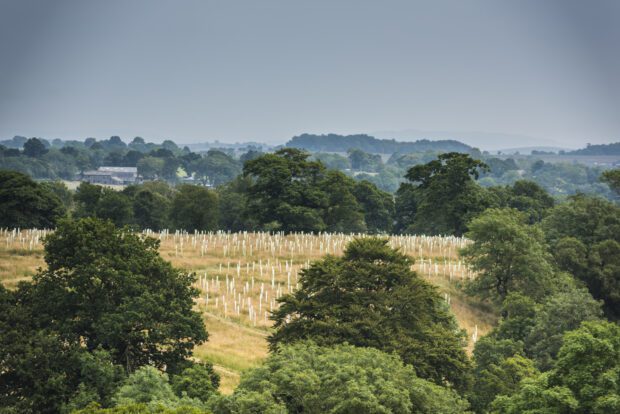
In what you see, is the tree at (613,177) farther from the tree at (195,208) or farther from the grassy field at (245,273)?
the tree at (195,208)

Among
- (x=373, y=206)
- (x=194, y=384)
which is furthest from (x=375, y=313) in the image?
(x=373, y=206)

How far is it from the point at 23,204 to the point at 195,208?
21230 millimetres

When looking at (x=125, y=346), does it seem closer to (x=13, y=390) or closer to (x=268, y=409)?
(x=13, y=390)

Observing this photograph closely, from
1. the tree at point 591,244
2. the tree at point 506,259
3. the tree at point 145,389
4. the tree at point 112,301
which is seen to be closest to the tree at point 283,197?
the tree at point 591,244

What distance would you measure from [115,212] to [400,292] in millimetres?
64145

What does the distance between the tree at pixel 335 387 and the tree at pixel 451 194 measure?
58238 millimetres

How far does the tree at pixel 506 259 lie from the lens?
2040 inches

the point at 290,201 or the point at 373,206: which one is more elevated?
the point at 290,201

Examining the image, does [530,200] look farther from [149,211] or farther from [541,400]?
[541,400]

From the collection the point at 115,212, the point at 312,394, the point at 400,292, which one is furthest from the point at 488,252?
the point at 115,212

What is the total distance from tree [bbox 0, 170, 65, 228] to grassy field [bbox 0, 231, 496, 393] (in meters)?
18.5

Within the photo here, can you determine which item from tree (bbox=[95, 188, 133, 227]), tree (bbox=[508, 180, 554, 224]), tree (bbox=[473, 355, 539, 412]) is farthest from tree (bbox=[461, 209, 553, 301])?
tree (bbox=[95, 188, 133, 227])

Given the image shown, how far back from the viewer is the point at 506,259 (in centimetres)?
5375

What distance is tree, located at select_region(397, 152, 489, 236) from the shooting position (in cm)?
8200
